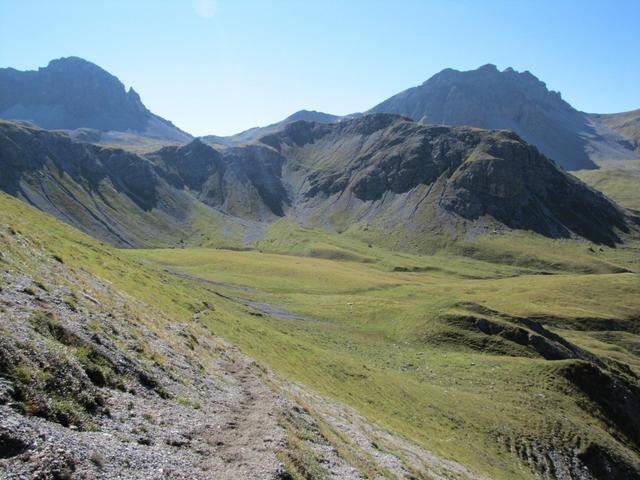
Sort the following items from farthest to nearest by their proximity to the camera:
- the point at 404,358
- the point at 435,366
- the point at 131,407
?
the point at 404,358 → the point at 435,366 → the point at 131,407

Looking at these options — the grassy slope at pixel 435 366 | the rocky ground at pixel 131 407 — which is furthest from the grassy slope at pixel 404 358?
the rocky ground at pixel 131 407

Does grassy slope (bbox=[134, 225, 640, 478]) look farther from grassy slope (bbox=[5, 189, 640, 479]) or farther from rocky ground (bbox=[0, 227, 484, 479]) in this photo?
rocky ground (bbox=[0, 227, 484, 479])

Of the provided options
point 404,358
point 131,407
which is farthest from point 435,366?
point 131,407

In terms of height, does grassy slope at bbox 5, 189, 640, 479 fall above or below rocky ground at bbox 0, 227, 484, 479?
below

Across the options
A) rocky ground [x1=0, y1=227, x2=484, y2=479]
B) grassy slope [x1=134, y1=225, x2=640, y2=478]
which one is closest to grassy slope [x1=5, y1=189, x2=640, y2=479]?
grassy slope [x1=134, y1=225, x2=640, y2=478]

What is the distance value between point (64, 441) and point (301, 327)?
7191 centimetres

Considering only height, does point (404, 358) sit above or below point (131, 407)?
below

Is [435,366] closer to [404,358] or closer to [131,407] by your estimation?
[404,358]

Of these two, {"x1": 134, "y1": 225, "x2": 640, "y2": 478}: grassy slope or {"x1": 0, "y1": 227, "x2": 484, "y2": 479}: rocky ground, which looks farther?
{"x1": 134, "y1": 225, "x2": 640, "y2": 478}: grassy slope

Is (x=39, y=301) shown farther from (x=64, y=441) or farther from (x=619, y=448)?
(x=619, y=448)

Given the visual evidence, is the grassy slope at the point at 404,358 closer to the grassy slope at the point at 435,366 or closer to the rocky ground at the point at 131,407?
the grassy slope at the point at 435,366

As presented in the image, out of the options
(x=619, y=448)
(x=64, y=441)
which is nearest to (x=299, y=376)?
(x=64, y=441)

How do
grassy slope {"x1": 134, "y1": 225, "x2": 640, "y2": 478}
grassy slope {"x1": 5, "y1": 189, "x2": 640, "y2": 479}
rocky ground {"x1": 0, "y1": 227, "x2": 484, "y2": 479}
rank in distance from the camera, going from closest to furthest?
rocky ground {"x1": 0, "y1": 227, "x2": 484, "y2": 479} → grassy slope {"x1": 5, "y1": 189, "x2": 640, "y2": 479} → grassy slope {"x1": 134, "y1": 225, "x2": 640, "y2": 478}

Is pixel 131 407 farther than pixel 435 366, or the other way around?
pixel 435 366
